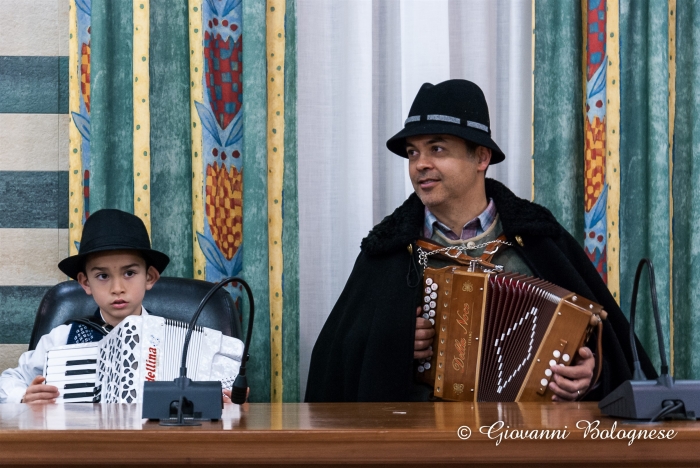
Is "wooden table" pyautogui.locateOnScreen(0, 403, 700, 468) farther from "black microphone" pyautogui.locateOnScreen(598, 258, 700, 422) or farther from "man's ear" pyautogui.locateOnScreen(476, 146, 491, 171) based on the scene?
"man's ear" pyautogui.locateOnScreen(476, 146, 491, 171)

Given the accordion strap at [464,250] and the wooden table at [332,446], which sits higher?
the accordion strap at [464,250]

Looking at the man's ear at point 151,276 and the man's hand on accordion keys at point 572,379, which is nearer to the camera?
the man's hand on accordion keys at point 572,379

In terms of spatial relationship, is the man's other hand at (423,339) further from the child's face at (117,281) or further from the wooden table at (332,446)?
the wooden table at (332,446)

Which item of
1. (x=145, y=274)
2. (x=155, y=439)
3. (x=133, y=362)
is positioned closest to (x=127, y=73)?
(x=145, y=274)

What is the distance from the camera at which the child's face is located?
2514 mm

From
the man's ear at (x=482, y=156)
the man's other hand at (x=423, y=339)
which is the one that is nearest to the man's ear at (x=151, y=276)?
the man's other hand at (x=423, y=339)

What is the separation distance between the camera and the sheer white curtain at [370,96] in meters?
3.20

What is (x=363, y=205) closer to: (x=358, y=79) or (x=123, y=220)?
(x=358, y=79)

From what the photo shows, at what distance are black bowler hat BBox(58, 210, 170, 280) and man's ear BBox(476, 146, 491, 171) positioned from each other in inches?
43.6

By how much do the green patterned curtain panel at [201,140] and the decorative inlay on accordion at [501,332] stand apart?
668 millimetres

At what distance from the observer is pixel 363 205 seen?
3227mm

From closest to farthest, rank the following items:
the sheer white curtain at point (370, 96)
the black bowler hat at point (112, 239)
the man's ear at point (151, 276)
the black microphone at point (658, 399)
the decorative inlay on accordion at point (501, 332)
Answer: the black microphone at point (658, 399) < the decorative inlay on accordion at point (501, 332) < the black bowler hat at point (112, 239) < the man's ear at point (151, 276) < the sheer white curtain at point (370, 96)

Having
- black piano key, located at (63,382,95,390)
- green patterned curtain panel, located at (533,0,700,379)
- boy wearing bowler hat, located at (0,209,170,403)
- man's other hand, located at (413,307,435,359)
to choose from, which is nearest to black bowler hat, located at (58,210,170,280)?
boy wearing bowler hat, located at (0,209,170,403)

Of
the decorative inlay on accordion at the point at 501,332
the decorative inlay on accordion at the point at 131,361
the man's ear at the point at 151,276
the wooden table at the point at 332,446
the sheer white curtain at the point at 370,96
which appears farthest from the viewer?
the sheer white curtain at the point at 370,96
